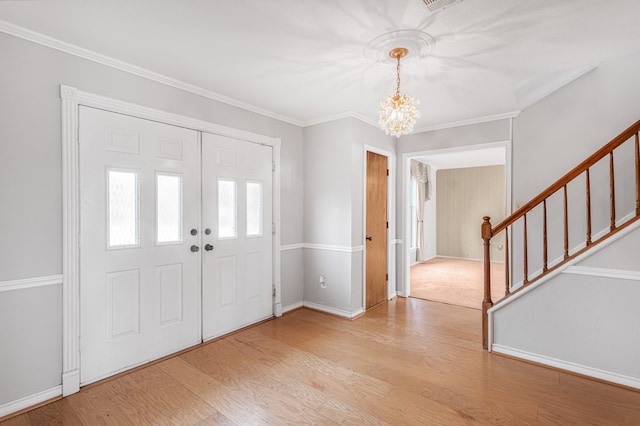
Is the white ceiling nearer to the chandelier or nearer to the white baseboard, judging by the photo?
the chandelier

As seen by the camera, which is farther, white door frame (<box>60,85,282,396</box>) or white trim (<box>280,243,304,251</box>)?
white trim (<box>280,243,304,251</box>)

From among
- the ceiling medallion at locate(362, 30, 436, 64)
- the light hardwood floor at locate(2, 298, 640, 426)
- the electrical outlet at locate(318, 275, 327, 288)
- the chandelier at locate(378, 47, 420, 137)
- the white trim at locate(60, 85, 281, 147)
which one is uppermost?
the ceiling medallion at locate(362, 30, 436, 64)

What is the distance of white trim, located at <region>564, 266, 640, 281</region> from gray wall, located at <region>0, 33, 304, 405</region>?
4002 millimetres

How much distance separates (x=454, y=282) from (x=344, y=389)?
4.04 metres

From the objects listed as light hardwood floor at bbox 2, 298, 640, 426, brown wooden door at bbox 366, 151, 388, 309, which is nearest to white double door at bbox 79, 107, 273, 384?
light hardwood floor at bbox 2, 298, 640, 426

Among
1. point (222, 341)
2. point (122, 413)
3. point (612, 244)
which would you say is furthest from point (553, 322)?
point (122, 413)

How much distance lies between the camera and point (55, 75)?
→ 2.22 m

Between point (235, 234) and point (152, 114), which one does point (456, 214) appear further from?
point (152, 114)

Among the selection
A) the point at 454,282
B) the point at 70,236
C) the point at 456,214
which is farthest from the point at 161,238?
the point at 456,214

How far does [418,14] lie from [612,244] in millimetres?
2273

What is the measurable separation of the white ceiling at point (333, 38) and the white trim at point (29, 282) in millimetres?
1684

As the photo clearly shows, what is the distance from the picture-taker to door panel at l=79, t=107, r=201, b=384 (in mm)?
2383

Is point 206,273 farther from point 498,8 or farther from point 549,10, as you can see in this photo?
point 549,10

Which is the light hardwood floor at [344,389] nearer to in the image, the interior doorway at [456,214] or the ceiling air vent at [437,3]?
the ceiling air vent at [437,3]
